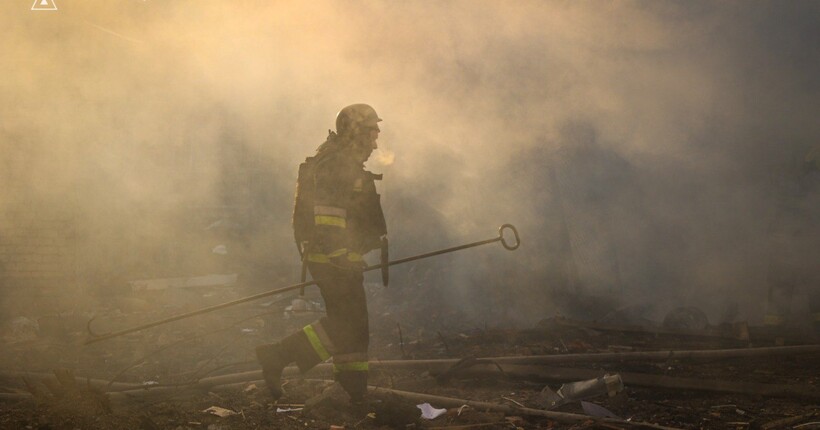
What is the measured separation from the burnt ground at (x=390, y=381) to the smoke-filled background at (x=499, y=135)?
1.72 m

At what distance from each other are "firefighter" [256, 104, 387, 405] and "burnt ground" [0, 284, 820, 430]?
0.26 m

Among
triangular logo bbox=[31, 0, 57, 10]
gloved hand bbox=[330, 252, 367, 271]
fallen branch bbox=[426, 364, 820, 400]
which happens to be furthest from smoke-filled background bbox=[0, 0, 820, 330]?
gloved hand bbox=[330, 252, 367, 271]

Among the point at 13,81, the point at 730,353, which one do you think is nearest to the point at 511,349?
the point at 730,353

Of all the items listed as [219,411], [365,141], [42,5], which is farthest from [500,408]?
[42,5]

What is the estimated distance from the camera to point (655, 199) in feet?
28.1

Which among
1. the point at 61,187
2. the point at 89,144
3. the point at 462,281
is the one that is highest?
the point at 89,144

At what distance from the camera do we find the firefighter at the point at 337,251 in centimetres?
420

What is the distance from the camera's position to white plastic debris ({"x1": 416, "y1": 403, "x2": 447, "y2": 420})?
13.5ft

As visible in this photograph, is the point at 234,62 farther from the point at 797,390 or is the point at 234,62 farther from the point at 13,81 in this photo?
the point at 797,390

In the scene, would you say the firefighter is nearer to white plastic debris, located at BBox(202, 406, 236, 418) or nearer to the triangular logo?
white plastic debris, located at BBox(202, 406, 236, 418)

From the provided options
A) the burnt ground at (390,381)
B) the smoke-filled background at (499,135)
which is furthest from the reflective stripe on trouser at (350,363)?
the smoke-filled background at (499,135)

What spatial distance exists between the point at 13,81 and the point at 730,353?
806 centimetres

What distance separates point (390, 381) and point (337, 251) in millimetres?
1294

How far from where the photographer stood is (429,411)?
418 centimetres
